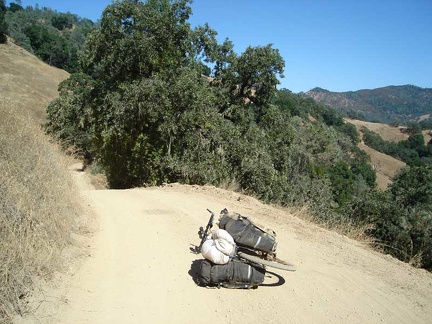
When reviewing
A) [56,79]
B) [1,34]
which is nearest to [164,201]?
[56,79]

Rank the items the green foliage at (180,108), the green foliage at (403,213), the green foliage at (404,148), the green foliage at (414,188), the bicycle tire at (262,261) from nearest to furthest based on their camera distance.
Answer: the bicycle tire at (262,261) < the green foliage at (180,108) < the green foliage at (403,213) < the green foliage at (414,188) < the green foliage at (404,148)

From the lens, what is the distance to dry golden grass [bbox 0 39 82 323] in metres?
3.83

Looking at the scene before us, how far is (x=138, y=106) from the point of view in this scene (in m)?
13.1

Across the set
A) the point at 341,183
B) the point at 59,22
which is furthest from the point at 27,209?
the point at 59,22

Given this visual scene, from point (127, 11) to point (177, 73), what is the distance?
3210mm

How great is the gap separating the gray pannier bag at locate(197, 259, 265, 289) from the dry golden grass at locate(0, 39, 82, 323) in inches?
79.7

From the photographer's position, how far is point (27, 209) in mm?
4910

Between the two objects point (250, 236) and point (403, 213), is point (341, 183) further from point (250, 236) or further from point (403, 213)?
point (250, 236)

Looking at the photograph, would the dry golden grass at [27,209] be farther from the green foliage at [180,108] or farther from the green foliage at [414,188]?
the green foliage at [414,188]

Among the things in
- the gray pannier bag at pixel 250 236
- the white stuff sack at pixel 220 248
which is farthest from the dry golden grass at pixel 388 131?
the white stuff sack at pixel 220 248

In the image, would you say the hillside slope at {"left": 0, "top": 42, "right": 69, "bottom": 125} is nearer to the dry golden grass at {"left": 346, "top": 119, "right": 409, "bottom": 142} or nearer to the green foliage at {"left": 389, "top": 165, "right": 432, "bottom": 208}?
the green foliage at {"left": 389, "top": 165, "right": 432, "bottom": 208}

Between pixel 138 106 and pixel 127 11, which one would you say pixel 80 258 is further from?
pixel 127 11

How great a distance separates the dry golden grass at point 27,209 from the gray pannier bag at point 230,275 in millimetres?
2026

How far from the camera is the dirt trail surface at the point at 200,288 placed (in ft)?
13.9
